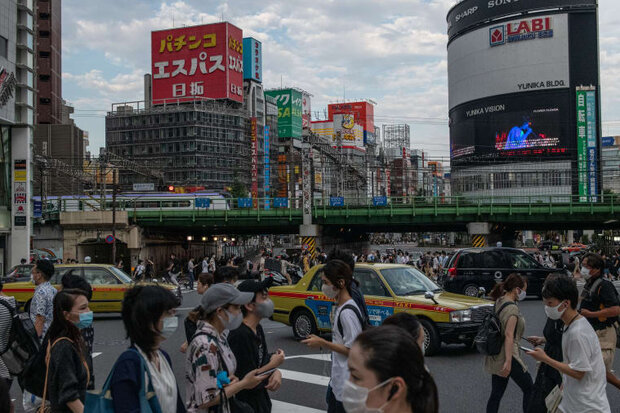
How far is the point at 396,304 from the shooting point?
462 inches

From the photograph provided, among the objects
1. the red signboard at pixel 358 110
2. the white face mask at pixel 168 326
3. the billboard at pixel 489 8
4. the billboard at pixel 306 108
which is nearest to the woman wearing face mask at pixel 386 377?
the white face mask at pixel 168 326

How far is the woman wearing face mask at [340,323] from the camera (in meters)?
5.19

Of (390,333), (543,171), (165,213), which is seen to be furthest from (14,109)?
(543,171)

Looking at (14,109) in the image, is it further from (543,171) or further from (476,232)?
(543,171)

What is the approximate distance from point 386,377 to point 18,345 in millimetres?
5181

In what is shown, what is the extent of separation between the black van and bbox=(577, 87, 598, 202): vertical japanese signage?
62.9 meters

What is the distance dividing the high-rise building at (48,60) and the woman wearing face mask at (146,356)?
282 feet

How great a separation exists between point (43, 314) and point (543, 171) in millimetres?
81217

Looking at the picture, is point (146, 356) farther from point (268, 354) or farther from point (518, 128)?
point (518, 128)

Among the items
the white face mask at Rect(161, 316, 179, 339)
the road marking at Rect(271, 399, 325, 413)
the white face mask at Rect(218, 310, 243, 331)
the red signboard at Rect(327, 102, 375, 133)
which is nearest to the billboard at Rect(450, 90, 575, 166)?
the road marking at Rect(271, 399, 325, 413)

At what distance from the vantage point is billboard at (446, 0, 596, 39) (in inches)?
3243

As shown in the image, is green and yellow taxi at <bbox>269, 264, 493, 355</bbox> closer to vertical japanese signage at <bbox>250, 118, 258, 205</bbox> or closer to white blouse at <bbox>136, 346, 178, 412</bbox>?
white blouse at <bbox>136, 346, 178, 412</bbox>

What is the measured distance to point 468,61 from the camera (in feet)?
296

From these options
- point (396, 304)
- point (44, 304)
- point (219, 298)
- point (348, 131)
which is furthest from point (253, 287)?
point (348, 131)
